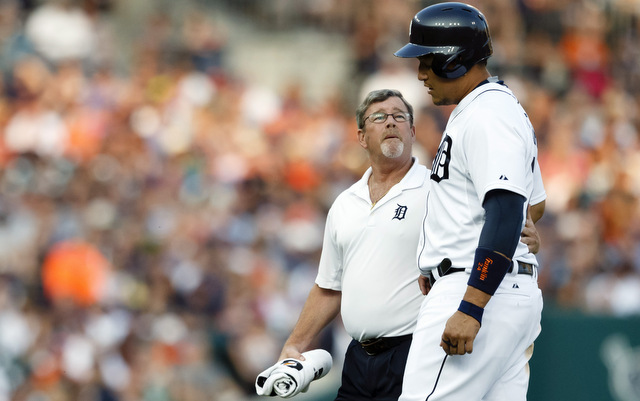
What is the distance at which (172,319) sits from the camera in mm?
10023

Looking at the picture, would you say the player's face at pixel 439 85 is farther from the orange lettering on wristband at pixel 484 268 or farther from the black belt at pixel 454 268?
the orange lettering on wristband at pixel 484 268

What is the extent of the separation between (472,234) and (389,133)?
129 cm

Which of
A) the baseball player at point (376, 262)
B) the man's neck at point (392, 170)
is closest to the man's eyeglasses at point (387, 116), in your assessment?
the baseball player at point (376, 262)

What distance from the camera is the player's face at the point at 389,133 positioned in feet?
17.3

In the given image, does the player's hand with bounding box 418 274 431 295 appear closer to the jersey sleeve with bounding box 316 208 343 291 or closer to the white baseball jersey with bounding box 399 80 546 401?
the white baseball jersey with bounding box 399 80 546 401

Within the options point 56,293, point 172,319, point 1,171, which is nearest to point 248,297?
point 172,319

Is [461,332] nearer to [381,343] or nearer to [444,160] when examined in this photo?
[444,160]

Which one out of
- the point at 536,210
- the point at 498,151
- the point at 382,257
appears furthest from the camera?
the point at 382,257

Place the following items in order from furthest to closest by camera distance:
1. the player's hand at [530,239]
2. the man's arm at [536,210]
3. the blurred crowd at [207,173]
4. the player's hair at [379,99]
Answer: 1. the blurred crowd at [207,173]
2. the player's hair at [379,99]
3. the man's arm at [536,210]
4. the player's hand at [530,239]

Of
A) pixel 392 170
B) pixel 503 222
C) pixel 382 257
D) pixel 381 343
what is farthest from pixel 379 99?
pixel 503 222

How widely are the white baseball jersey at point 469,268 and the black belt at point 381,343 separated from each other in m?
0.87

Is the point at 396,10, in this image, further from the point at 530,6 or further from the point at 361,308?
the point at 361,308

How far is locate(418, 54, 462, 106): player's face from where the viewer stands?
14.2 ft

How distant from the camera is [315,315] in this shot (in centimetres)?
541
